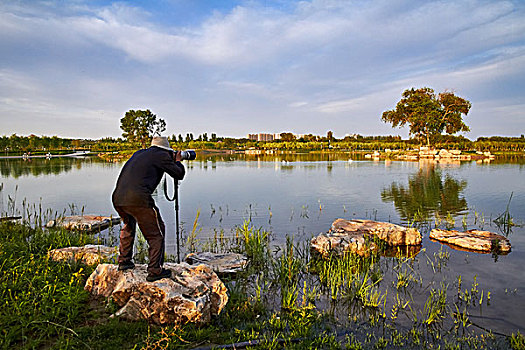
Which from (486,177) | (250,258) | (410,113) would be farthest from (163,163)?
(410,113)

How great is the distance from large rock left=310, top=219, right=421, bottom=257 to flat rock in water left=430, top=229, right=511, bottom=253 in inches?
30.4

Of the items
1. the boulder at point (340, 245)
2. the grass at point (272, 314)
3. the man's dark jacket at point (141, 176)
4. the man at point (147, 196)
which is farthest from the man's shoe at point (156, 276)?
the boulder at point (340, 245)

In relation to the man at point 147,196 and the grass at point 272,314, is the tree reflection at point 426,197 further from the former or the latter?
the man at point 147,196

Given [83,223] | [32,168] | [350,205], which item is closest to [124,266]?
[83,223]

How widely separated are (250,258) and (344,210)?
20.8 ft

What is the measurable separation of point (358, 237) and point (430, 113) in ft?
149

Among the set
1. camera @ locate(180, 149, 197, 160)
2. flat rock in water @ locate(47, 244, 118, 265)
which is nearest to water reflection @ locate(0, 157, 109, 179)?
flat rock in water @ locate(47, 244, 118, 265)

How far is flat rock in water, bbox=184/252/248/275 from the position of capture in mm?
6065

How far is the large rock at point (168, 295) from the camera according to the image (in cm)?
396

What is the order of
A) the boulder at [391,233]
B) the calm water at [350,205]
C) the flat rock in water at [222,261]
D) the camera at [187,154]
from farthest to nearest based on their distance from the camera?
1. the boulder at [391,233]
2. the calm water at [350,205]
3. the flat rock in water at [222,261]
4. the camera at [187,154]

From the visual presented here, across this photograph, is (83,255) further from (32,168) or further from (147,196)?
(32,168)

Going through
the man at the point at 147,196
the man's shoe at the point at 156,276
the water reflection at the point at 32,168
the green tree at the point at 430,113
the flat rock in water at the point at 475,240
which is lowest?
the flat rock in water at the point at 475,240

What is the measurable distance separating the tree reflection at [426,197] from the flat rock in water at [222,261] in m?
6.55

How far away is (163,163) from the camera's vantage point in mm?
4312
